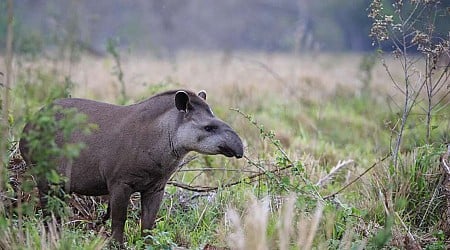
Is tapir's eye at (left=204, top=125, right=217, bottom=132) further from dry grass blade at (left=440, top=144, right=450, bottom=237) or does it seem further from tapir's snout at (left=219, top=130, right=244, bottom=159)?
dry grass blade at (left=440, top=144, right=450, bottom=237)

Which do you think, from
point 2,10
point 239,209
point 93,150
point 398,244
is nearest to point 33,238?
point 93,150

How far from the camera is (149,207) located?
581 cm

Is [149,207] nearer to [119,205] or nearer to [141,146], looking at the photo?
[119,205]

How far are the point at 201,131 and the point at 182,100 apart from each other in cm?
25

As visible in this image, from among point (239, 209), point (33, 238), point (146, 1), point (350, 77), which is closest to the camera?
point (33, 238)

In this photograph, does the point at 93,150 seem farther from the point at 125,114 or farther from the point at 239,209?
the point at 239,209

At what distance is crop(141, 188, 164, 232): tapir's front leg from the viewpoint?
19.1 ft

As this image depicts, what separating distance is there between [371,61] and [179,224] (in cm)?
762

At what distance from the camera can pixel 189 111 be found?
5.62 meters

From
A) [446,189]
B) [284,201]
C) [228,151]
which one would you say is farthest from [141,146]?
[446,189]

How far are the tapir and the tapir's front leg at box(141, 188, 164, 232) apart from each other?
3 centimetres

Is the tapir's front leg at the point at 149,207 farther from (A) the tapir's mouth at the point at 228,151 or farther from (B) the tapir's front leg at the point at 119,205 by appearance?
(A) the tapir's mouth at the point at 228,151

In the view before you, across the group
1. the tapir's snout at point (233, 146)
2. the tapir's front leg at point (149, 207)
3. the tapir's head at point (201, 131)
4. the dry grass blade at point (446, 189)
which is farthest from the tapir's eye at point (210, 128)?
the dry grass blade at point (446, 189)

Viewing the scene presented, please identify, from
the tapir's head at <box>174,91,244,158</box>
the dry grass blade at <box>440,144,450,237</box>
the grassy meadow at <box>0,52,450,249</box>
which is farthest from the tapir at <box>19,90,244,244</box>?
the dry grass blade at <box>440,144,450,237</box>
